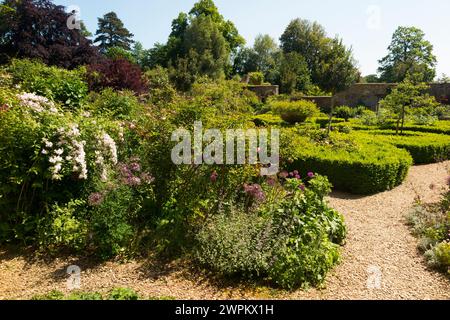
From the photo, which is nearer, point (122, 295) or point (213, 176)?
point (122, 295)

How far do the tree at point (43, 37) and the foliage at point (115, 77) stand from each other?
164 inches

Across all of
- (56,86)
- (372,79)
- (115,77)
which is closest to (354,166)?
(56,86)

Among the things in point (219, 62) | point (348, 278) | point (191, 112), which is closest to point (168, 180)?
point (191, 112)

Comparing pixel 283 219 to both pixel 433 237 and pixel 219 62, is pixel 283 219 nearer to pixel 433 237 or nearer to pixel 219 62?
pixel 433 237

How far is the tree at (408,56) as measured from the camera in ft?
120

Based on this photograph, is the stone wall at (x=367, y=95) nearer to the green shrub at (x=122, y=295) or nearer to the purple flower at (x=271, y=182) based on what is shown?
the purple flower at (x=271, y=182)

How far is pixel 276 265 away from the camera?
4004 millimetres

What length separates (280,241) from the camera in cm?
424

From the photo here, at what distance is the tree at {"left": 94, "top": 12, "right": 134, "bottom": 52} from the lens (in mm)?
46875

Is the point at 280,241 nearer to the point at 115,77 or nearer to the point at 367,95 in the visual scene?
the point at 115,77

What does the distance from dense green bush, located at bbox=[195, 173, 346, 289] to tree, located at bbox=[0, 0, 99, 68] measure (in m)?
13.6

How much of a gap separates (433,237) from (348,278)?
1803 mm

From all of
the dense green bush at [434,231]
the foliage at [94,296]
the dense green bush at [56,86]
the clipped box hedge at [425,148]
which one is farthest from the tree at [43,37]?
the dense green bush at [434,231]

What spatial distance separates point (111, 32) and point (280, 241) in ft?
162
